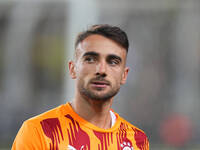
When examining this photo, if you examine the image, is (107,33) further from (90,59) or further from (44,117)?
(44,117)

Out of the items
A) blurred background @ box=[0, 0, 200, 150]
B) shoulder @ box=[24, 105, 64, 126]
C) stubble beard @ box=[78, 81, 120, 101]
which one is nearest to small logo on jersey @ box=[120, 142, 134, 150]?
stubble beard @ box=[78, 81, 120, 101]

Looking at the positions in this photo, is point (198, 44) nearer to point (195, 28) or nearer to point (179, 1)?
point (195, 28)

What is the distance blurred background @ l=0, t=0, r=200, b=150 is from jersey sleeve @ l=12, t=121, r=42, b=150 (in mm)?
5819

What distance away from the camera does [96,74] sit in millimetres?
2309

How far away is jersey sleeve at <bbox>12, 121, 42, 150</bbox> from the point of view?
215 cm

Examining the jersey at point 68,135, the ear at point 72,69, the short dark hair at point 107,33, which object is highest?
the short dark hair at point 107,33

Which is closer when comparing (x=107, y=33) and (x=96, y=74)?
(x=96, y=74)

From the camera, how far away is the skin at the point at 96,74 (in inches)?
91.4

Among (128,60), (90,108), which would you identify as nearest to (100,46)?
(90,108)

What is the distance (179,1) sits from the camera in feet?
29.3

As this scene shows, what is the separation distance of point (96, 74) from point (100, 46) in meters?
0.18

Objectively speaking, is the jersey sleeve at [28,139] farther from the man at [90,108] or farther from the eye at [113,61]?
the eye at [113,61]

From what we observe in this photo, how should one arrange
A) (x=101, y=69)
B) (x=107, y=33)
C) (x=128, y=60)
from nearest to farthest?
(x=101, y=69) → (x=107, y=33) → (x=128, y=60)

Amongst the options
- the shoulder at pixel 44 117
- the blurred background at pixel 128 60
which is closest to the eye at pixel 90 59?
the shoulder at pixel 44 117
